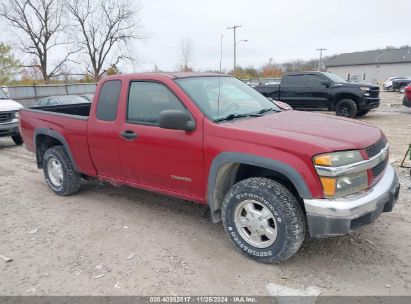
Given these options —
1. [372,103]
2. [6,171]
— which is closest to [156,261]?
[6,171]

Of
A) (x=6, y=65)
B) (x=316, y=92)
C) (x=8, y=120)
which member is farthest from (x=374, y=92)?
(x=6, y=65)

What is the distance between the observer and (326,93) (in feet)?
43.1

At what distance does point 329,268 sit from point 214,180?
52.3 inches

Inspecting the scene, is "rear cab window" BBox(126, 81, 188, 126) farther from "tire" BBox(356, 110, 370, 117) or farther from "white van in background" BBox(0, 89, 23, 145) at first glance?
"tire" BBox(356, 110, 370, 117)

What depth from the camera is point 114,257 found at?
364 cm

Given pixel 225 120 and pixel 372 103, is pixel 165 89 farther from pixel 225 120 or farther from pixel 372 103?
pixel 372 103

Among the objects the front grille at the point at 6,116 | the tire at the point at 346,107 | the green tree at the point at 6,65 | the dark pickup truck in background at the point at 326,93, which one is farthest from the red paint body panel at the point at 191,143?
the green tree at the point at 6,65

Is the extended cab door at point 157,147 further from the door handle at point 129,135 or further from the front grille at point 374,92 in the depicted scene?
the front grille at point 374,92

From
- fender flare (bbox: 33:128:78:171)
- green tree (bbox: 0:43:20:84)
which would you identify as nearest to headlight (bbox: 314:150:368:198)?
fender flare (bbox: 33:128:78:171)

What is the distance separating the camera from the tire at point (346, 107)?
12609 millimetres

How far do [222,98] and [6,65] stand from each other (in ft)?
99.7

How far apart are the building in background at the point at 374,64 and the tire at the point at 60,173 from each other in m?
61.4

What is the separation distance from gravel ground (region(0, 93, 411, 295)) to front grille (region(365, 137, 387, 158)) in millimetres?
1007

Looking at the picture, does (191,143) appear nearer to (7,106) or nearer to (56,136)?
(56,136)
